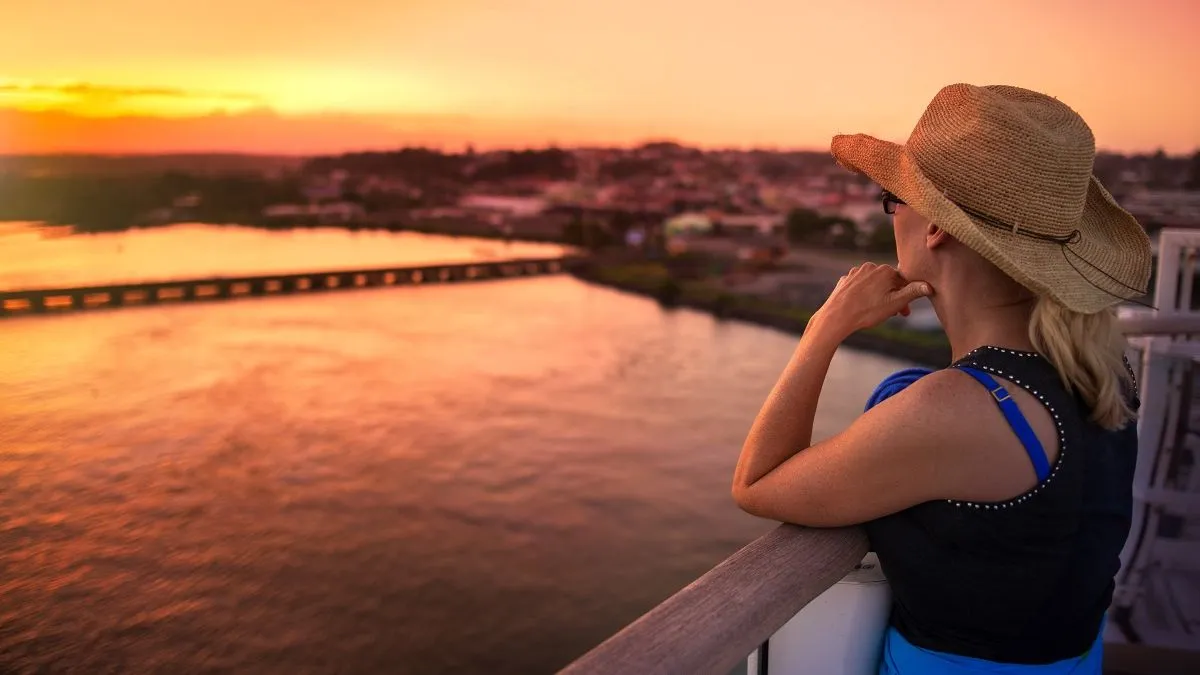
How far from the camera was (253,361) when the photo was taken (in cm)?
642

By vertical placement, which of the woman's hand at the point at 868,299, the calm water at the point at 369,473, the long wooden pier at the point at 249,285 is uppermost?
the woman's hand at the point at 868,299

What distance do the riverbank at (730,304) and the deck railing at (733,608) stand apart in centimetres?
764

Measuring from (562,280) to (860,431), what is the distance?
7858 mm

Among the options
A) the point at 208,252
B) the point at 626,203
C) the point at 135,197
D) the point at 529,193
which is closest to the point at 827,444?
the point at 135,197

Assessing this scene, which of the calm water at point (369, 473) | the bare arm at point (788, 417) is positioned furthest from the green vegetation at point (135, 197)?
the bare arm at point (788, 417)

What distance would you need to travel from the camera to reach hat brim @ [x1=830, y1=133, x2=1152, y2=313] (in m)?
0.67

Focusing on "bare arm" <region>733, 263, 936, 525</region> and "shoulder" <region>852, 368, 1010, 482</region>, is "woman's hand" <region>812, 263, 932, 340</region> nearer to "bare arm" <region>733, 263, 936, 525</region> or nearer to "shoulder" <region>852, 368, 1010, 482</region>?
"bare arm" <region>733, 263, 936, 525</region>

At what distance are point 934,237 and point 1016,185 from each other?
0.07 metres

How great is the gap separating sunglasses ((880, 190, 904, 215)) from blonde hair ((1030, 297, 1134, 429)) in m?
0.14

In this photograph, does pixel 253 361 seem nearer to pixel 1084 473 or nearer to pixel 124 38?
pixel 124 38

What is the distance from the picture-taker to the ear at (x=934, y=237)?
0.72 meters

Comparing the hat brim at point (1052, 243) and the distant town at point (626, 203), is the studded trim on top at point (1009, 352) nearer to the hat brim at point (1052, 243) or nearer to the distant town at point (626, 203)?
the hat brim at point (1052, 243)

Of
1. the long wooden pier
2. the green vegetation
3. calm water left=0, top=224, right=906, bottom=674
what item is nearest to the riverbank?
calm water left=0, top=224, right=906, bottom=674

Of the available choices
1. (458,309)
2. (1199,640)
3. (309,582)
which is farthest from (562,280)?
(1199,640)
